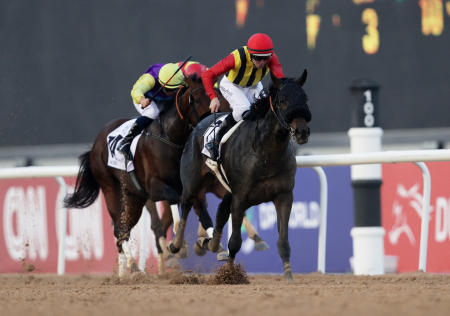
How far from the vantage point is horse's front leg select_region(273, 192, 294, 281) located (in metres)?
5.82

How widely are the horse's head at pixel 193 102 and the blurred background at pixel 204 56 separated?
3.04 m

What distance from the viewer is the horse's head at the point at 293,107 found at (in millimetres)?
5477

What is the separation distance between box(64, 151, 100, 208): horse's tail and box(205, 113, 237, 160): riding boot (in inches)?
72.1

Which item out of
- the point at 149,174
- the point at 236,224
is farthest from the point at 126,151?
the point at 236,224

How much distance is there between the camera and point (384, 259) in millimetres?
7492

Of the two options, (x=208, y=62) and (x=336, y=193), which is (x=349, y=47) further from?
(x=336, y=193)

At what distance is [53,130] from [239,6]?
231cm

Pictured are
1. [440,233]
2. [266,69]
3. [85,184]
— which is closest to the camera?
[266,69]

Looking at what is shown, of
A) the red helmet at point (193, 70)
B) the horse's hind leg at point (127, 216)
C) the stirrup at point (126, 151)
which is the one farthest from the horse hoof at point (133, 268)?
the red helmet at point (193, 70)

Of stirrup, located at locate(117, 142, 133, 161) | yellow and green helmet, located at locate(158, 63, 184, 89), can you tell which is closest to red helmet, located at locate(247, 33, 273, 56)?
yellow and green helmet, located at locate(158, 63, 184, 89)

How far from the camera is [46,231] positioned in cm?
884

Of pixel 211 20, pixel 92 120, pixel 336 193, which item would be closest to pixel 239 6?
pixel 211 20

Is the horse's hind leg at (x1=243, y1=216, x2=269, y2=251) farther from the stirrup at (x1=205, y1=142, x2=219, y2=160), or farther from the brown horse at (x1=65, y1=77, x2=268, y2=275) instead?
the stirrup at (x1=205, y1=142, x2=219, y2=160)

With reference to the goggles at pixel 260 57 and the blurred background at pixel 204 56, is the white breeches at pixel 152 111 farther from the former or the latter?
the blurred background at pixel 204 56
